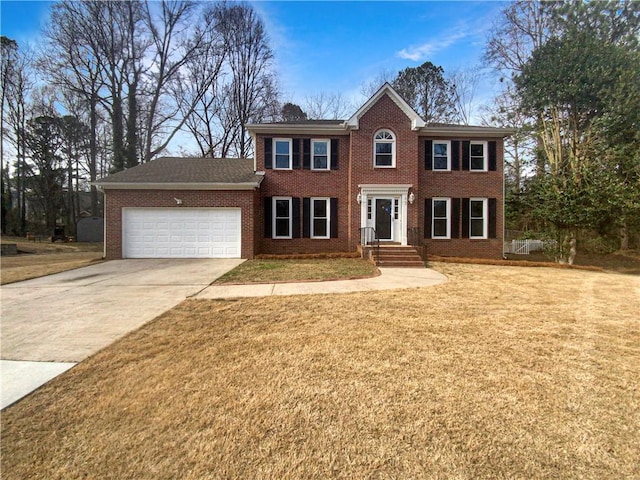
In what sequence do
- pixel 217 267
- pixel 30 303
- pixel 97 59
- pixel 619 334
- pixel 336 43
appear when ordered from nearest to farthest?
pixel 619 334, pixel 30 303, pixel 217 267, pixel 336 43, pixel 97 59

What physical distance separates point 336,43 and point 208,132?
16452mm

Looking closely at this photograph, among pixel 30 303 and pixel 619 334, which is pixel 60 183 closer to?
pixel 30 303

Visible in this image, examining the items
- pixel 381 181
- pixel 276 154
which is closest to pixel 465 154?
pixel 381 181

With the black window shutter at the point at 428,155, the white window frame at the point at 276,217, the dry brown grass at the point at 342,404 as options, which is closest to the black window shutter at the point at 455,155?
the black window shutter at the point at 428,155

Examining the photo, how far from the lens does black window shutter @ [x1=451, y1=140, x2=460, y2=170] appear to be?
14094 mm

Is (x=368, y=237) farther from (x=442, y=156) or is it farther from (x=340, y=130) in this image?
(x=442, y=156)

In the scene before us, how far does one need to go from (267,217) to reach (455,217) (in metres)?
8.75

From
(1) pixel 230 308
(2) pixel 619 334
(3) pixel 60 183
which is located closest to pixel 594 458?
(2) pixel 619 334

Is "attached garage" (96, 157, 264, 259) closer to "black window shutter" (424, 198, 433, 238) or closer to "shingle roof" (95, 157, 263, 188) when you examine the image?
"shingle roof" (95, 157, 263, 188)

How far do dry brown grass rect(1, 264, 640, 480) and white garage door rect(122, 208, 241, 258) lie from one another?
7901 millimetres

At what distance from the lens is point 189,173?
13.6m

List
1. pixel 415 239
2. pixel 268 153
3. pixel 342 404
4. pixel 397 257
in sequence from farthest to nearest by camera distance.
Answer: pixel 268 153
pixel 415 239
pixel 397 257
pixel 342 404

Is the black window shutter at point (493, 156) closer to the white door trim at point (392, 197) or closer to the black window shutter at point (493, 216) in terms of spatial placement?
the black window shutter at point (493, 216)

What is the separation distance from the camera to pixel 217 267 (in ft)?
33.7
